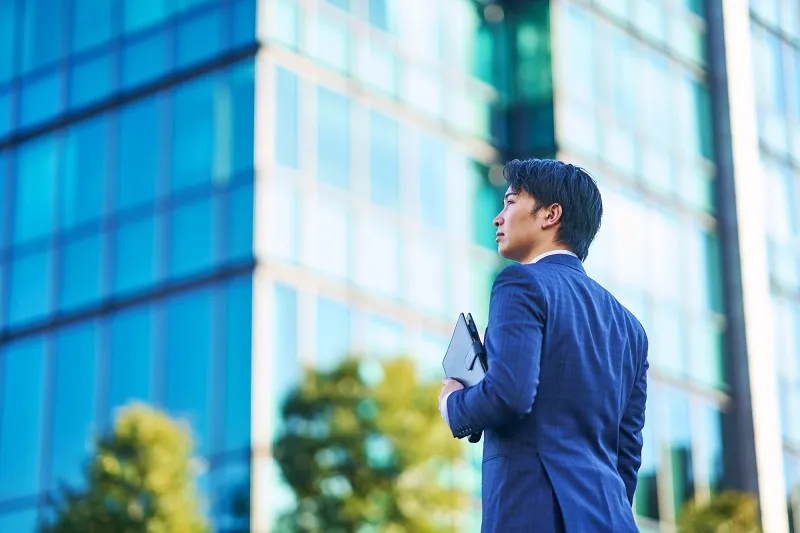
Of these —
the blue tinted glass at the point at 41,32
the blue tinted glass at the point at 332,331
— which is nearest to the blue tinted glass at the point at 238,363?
the blue tinted glass at the point at 332,331

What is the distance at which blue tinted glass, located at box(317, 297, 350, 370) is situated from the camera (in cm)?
2034

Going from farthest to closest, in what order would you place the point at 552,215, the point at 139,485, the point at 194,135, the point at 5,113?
the point at 5,113
the point at 194,135
the point at 139,485
the point at 552,215

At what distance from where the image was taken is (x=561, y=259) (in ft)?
14.0

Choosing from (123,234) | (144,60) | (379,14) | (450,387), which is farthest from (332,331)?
(450,387)

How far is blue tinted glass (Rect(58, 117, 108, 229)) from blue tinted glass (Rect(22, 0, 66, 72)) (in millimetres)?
1470

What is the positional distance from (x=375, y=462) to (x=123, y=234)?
5.78 metres

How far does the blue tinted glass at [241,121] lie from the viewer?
20453 mm

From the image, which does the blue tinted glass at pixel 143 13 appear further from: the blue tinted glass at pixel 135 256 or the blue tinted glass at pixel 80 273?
the blue tinted glass at pixel 80 273

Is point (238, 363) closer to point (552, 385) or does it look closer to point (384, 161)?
point (384, 161)

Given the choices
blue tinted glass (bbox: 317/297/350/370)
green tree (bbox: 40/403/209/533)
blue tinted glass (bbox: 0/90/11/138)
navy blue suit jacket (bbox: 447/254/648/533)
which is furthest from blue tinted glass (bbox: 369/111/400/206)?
navy blue suit jacket (bbox: 447/254/648/533)

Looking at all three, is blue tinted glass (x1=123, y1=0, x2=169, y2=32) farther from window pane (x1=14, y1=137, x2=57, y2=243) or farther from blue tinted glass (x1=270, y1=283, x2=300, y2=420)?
blue tinted glass (x1=270, y1=283, x2=300, y2=420)

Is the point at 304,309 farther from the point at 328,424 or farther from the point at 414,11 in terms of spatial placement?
the point at 414,11

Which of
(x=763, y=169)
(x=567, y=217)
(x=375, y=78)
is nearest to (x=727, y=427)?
(x=763, y=169)

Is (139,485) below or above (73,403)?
below
